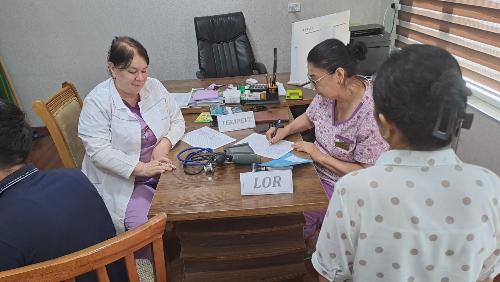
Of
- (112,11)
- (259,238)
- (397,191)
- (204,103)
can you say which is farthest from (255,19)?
(397,191)

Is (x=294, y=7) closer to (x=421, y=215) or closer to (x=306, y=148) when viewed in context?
(x=306, y=148)

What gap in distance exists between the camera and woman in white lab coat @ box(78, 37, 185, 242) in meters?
1.58

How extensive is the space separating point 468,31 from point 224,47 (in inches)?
75.0

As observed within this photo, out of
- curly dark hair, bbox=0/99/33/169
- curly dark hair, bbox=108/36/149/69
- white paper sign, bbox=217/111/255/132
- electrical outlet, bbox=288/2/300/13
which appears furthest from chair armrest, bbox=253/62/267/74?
curly dark hair, bbox=0/99/33/169

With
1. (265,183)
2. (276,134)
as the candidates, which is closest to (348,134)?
(276,134)

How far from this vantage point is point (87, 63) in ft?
11.5

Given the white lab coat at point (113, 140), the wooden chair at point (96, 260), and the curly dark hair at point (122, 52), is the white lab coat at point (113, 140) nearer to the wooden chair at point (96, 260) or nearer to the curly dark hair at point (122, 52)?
the curly dark hair at point (122, 52)

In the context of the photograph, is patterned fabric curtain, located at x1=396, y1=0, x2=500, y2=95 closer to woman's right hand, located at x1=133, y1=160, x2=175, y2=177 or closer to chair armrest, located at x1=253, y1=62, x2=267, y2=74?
chair armrest, located at x1=253, y1=62, x2=267, y2=74

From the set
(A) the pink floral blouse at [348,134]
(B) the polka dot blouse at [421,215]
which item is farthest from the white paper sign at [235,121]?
(B) the polka dot blouse at [421,215]

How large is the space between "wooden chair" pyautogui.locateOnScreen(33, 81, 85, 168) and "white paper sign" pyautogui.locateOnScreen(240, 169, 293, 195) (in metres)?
0.95

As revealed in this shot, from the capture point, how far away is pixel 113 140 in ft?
5.39

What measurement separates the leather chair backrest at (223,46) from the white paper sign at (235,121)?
4.51ft

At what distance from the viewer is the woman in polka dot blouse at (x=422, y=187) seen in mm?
653

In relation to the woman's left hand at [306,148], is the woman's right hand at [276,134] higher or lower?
higher
